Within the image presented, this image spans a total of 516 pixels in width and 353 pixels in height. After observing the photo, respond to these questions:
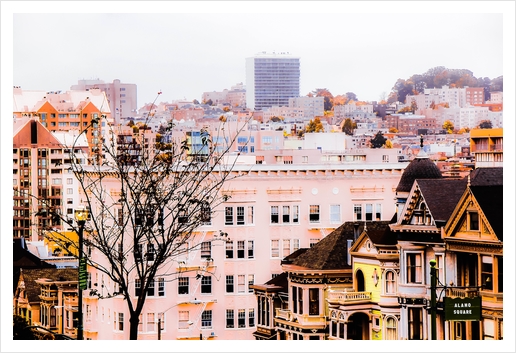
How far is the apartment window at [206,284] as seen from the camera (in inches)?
1305

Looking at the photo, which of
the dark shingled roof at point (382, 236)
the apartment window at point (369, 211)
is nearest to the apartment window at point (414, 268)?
the dark shingled roof at point (382, 236)

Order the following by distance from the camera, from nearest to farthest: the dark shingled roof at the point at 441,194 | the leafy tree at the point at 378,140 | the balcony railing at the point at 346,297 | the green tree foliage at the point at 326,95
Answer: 1. the dark shingled roof at the point at 441,194
2. the balcony railing at the point at 346,297
3. the green tree foliage at the point at 326,95
4. the leafy tree at the point at 378,140

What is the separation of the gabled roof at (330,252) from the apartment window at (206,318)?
331cm

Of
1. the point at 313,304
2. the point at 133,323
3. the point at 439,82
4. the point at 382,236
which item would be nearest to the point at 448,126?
the point at 439,82

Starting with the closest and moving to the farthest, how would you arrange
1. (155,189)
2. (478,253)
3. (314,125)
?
(478,253), (155,189), (314,125)

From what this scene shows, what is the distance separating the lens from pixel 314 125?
124ft

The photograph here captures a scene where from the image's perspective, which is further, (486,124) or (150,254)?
(150,254)

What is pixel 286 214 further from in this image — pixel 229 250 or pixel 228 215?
pixel 229 250

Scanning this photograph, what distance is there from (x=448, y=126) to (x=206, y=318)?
827 cm

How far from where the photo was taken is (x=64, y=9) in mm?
28031

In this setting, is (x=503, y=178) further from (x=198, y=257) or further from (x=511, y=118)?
(x=198, y=257)

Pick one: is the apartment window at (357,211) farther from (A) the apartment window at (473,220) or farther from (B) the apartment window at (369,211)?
(A) the apartment window at (473,220)

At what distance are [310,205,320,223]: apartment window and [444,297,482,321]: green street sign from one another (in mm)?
9195

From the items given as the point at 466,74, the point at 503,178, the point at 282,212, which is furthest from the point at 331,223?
the point at 503,178
